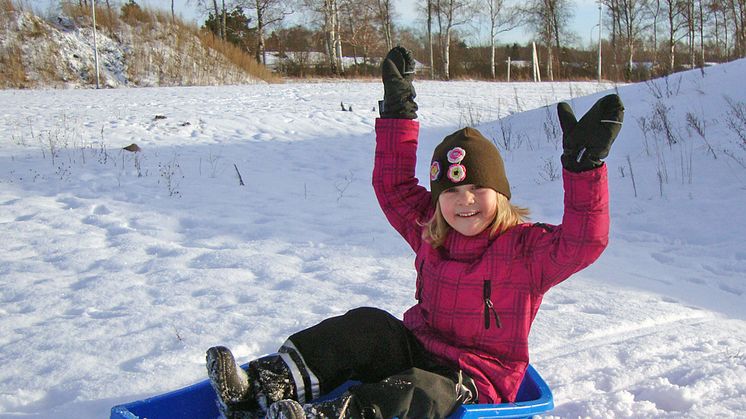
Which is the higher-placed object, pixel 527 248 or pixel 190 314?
pixel 527 248

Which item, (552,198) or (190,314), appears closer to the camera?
(190,314)

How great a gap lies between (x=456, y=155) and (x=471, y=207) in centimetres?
16

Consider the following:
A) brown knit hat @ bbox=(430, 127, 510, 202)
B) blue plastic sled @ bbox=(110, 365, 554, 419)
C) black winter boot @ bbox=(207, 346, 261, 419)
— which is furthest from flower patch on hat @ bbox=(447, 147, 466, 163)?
black winter boot @ bbox=(207, 346, 261, 419)

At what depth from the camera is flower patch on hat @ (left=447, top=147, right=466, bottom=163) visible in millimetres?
2002

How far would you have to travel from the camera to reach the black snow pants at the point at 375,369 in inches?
70.3

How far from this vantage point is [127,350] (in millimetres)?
2723

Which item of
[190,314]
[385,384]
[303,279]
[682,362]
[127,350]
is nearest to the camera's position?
[385,384]

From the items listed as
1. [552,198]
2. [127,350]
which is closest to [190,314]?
[127,350]

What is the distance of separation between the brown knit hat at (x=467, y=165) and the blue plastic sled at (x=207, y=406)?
622mm

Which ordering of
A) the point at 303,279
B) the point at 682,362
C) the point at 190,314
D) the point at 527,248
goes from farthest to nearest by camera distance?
1. the point at 303,279
2. the point at 190,314
3. the point at 682,362
4. the point at 527,248

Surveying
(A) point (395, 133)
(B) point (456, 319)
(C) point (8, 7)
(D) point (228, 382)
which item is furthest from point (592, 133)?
(C) point (8, 7)

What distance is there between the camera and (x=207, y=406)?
Result: 205 cm

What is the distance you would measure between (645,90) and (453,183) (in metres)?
7.13

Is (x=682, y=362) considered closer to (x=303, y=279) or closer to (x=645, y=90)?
(x=303, y=279)
